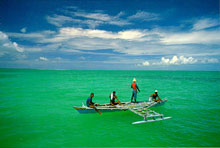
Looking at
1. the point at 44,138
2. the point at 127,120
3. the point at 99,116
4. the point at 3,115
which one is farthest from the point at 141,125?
the point at 3,115

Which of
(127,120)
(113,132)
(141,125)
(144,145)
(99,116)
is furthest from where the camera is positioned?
(99,116)

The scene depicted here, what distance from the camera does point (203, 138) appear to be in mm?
7910

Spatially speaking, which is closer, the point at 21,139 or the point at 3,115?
the point at 21,139

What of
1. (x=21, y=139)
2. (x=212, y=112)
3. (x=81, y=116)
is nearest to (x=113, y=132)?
(x=81, y=116)

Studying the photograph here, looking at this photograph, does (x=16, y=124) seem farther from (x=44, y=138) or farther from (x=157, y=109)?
(x=157, y=109)

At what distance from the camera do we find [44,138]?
7.72m

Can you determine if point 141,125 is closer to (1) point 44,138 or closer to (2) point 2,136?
(1) point 44,138

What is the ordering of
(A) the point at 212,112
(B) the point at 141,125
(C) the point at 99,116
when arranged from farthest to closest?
(A) the point at 212,112 → (C) the point at 99,116 → (B) the point at 141,125

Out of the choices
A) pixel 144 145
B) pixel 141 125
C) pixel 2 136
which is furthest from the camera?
pixel 141 125

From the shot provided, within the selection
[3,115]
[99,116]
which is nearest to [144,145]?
[99,116]

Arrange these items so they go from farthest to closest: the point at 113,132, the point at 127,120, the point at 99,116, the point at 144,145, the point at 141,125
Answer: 1. the point at 99,116
2. the point at 127,120
3. the point at 141,125
4. the point at 113,132
5. the point at 144,145

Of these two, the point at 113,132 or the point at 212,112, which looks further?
the point at 212,112

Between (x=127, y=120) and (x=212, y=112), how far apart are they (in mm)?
8078

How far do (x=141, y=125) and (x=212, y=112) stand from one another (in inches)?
301
